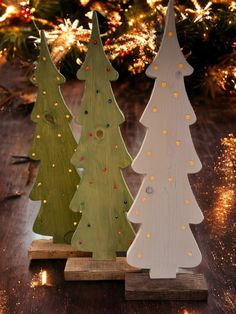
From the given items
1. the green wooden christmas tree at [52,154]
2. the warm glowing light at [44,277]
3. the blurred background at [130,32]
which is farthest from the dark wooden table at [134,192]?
the blurred background at [130,32]

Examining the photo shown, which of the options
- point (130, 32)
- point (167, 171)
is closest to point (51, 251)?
point (167, 171)

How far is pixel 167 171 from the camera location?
1.25 meters

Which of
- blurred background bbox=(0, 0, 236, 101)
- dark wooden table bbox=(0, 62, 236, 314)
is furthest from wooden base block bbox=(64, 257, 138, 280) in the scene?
blurred background bbox=(0, 0, 236, 101)

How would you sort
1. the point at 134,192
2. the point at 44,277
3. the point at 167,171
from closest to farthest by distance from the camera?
1. the point at 167,171
2. the point at 44,277
3. the point at 134,192

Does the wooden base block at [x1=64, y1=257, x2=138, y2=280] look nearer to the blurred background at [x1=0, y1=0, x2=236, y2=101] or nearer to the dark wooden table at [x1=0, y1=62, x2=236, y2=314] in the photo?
the dark wooden table at [x1=0, y1=62, x2=236, y2=314]

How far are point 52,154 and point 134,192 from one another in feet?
1.94

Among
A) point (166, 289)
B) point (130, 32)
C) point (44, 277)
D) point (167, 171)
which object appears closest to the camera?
point (167, 171)

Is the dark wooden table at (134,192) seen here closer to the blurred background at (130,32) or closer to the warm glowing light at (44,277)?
the warm glowing light at (44,277)

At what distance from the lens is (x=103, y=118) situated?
1.29m

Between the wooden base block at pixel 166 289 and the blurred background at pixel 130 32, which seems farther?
the blurred background at pixel 130 32

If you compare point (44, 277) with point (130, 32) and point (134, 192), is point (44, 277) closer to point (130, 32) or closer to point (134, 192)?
point (134, 192)

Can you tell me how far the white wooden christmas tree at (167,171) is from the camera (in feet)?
3.82

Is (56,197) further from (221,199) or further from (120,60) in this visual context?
(120,60)

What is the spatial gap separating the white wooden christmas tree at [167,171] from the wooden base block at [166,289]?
26 mm
